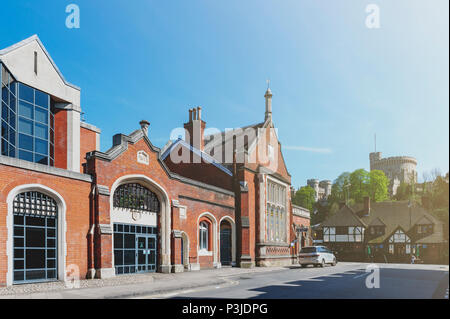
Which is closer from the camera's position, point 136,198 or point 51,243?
point 51,243

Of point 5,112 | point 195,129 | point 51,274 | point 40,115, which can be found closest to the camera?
point 51,274

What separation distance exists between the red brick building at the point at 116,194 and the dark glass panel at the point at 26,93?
62mm

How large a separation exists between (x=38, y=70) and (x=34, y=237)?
512 inches

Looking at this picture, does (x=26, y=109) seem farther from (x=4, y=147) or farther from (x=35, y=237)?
(x=35, y=237)

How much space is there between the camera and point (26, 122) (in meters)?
24.7

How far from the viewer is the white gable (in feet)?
79.4

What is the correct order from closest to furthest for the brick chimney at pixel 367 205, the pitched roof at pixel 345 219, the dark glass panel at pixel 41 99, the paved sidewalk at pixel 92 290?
the paved sidewalk at pixel 92 290 < the dark glass panel at pixel 41 99 < the pitched roof at pixel 345 219 < the brick chimney at pixel 367 205

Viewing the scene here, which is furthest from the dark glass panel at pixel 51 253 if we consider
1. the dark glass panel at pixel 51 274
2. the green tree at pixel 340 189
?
the green tree at pixel 340 189

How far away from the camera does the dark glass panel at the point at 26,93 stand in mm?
24547

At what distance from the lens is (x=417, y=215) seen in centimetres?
5594

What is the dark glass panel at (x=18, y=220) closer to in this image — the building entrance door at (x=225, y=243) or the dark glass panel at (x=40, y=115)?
the dark glass panel at (x=40, y=115)

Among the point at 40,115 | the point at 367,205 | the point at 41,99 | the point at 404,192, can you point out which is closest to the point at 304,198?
the point at 404,192

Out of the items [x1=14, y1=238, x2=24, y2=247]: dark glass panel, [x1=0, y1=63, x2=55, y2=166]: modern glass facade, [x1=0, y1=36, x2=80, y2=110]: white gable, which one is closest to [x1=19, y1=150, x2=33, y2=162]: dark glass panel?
[x1=0, y1=63, x2=55, y2=166]: modern glass facade

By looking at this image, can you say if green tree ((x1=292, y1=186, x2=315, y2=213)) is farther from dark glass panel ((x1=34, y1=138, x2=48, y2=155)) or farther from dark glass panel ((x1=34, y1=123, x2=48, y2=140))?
dark glass panel ((x1=34, y1=123, x2=48, y2=140))
